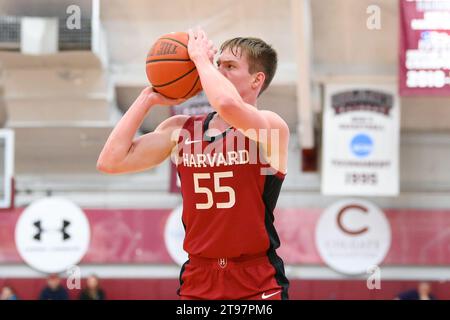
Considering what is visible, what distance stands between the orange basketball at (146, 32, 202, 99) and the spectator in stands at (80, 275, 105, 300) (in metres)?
10.2

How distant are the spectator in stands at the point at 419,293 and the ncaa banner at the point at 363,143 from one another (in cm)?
180

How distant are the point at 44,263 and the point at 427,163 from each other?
21.0 ft

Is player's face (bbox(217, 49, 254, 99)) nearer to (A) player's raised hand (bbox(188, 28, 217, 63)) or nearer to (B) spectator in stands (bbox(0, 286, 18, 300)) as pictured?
(A) player's raised hand (bbox(188, 28, 217, 63))

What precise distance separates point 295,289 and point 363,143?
271cm

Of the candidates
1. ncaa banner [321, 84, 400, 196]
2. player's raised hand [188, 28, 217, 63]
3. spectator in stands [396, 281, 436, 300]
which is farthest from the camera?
spectator in stands [396, 281, 436, 300]

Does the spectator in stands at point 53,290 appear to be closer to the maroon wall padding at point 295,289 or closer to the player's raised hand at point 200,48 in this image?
the maroon wall padding at point 295,289

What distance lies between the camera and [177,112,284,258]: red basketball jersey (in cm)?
329

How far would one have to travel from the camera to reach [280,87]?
12445 mm

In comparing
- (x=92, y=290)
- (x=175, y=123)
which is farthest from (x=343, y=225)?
(x=175, y=123)

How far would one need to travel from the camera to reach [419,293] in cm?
1307

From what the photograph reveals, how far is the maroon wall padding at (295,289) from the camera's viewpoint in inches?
523

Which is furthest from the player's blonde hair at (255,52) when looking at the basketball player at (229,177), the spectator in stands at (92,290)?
the spectator in stands at (92,290)

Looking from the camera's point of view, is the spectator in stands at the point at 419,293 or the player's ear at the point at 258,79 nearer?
the player's ear at the point at 258,79

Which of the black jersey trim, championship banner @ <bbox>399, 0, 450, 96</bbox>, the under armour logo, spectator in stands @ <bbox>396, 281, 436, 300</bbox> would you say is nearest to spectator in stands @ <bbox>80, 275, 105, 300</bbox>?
the under armour logo
